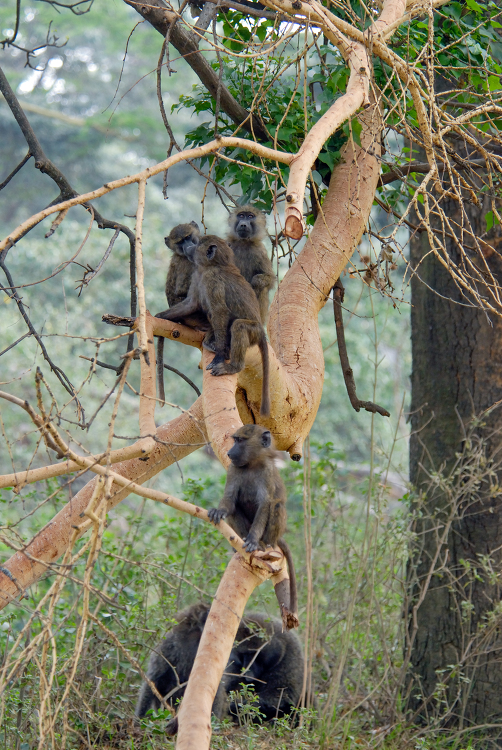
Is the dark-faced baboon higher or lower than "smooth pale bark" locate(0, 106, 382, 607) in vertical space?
lower

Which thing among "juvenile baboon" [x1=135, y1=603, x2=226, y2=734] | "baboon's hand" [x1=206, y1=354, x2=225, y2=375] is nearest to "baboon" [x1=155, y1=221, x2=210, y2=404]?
"baboon's hand" [x1=206, y1=354, x2=225, y2=375]

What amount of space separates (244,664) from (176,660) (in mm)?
600

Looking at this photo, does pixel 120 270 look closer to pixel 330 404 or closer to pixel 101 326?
pixel 101 326

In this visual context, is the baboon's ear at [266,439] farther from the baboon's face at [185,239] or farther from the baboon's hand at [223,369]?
the baboon's face at [185,239]

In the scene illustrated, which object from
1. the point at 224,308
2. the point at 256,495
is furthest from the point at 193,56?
the point at 256,495

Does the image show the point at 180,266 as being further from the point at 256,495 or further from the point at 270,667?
the point at 270,667


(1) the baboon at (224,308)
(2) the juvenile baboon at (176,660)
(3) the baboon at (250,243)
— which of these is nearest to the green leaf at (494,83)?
(3) the baboon at (250,243)

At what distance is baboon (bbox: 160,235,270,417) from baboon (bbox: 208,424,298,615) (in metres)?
0.21

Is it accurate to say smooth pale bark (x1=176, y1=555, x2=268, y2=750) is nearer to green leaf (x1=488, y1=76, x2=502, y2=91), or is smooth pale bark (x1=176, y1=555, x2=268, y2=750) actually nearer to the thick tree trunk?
the thick tree trunk

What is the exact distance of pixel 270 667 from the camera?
480 centimetres

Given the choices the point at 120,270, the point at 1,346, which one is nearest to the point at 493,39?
the point at 1,346

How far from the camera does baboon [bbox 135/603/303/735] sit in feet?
13.9

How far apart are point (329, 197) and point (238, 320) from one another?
3.76 ft

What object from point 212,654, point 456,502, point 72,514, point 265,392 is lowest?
point 212,654
